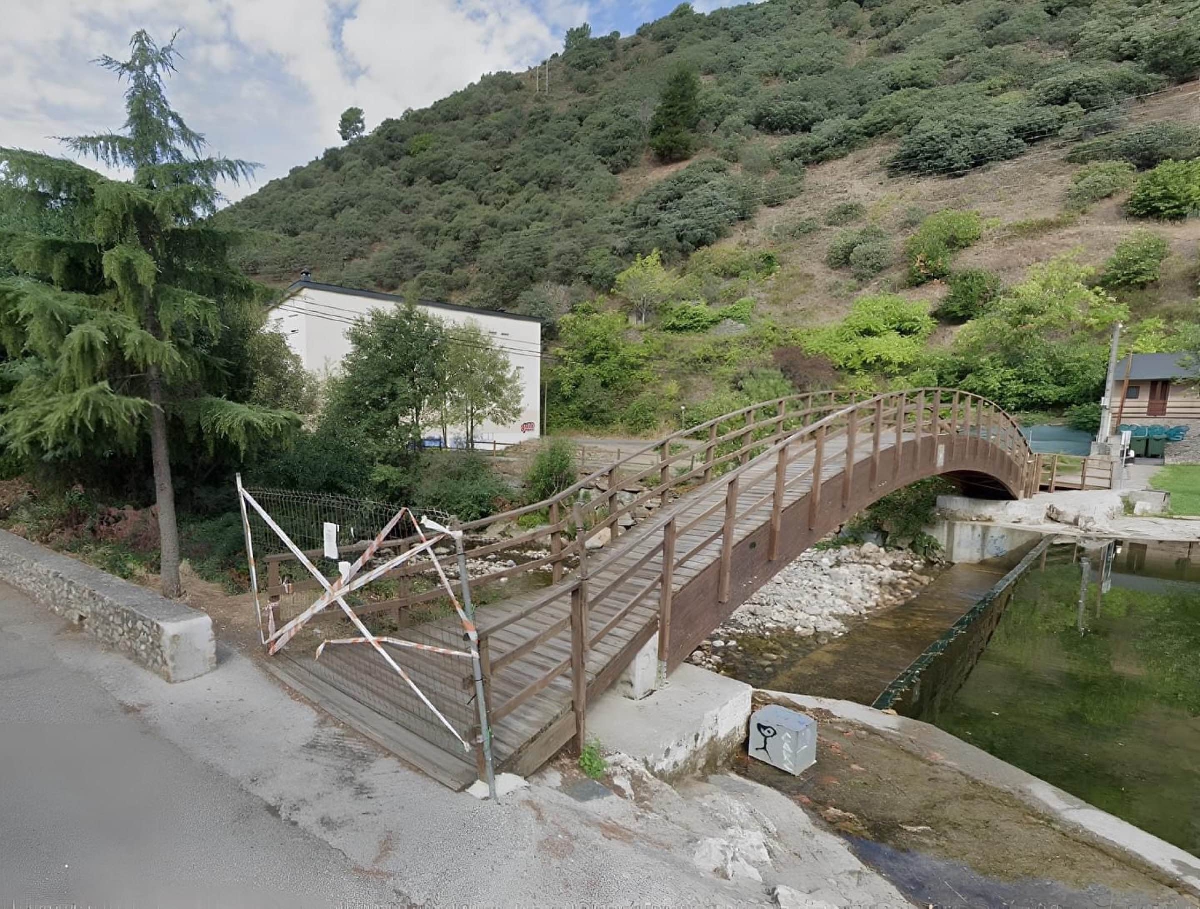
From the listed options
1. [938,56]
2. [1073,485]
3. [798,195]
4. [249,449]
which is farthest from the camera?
[938,56]

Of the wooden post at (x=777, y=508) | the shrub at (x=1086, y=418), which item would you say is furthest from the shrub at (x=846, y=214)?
the wooden post at (x=777, y=508)

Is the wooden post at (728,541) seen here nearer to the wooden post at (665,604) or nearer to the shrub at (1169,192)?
the wooden post at (665,604)

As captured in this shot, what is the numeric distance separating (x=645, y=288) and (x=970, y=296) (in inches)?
691

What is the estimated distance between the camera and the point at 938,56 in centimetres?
5666

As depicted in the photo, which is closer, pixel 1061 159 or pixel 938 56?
pixel 1061 159

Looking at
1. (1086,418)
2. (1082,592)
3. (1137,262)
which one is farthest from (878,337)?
(1082,592)

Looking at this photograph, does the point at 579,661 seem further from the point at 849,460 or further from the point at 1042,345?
the point at 1042,345

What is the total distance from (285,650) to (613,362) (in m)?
28.5

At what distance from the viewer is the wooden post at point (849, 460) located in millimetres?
8055

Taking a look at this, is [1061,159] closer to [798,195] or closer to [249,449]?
[798,195]

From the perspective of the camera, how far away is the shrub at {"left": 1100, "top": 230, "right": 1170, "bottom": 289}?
83.7 ft

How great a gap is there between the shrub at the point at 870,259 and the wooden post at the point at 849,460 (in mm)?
30781

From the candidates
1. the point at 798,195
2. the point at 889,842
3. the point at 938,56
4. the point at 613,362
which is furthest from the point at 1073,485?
the point at 938,56

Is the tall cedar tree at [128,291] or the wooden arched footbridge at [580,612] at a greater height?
the tall cedar tree at [128,291]
